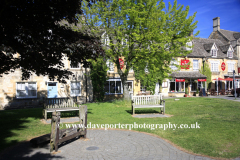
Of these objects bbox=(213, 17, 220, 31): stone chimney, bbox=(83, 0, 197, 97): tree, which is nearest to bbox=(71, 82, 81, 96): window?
bbox=(83, 0, 197, 97): tree

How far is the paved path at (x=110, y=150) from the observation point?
5072 millimetres

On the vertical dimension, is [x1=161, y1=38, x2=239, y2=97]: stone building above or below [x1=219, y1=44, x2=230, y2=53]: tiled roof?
below

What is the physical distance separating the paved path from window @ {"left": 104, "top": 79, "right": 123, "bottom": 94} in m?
18.3

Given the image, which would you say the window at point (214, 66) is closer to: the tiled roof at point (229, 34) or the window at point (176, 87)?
the window at point (176, 87)

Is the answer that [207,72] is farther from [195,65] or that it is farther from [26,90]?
[26,90]

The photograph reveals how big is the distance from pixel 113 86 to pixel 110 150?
20.1 metres

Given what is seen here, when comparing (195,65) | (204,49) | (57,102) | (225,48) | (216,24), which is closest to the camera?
(57,102)

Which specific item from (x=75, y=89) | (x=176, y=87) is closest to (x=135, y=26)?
(x=75, y=89)

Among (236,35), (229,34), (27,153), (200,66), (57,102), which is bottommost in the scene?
(27,153)

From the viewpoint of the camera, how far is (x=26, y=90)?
64.7ft

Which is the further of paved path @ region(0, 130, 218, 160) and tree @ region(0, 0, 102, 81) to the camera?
tree @ region(0, 0, 102, 81)

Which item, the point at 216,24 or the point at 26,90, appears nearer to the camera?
the point at 26,90

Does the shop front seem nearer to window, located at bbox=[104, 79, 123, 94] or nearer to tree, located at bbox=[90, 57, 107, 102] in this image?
window, located at bbox=[104, 79, 123, 94]

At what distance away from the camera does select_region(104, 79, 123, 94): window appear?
2517 cm
